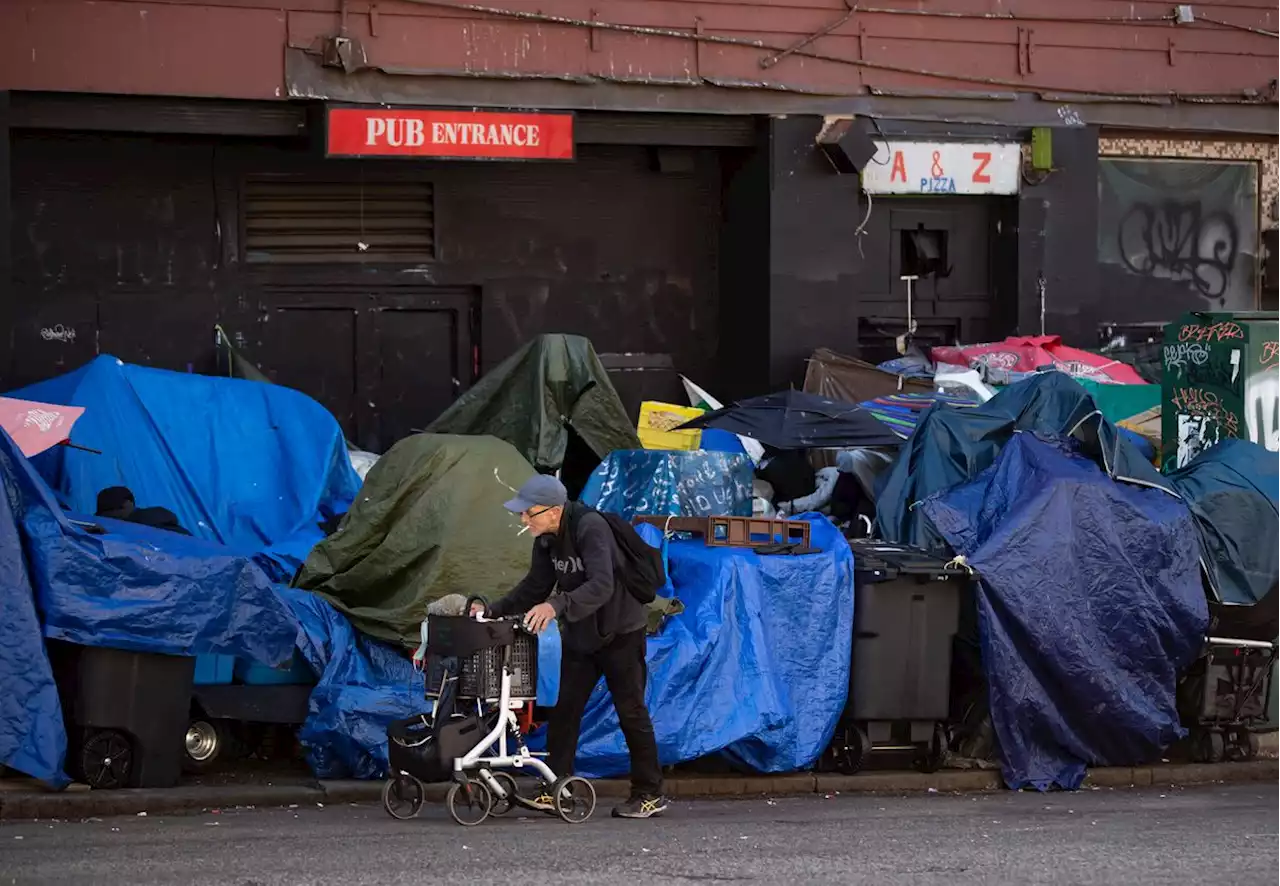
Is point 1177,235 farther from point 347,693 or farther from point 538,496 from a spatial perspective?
point 538,496

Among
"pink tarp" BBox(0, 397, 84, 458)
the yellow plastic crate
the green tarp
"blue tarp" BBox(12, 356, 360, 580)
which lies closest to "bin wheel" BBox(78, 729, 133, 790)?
"pink tarp" BBox(0, 397, 84, 458)

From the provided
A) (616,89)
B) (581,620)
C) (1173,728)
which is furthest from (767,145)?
(581,620)

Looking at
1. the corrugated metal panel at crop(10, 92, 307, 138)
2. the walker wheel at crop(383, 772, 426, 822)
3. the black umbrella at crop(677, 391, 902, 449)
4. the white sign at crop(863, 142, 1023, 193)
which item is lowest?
the walker wheel at crop(383, 772, 426, 822)

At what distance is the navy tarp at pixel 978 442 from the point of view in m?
12.8

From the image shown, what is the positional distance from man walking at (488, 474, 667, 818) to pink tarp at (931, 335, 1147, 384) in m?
7.60

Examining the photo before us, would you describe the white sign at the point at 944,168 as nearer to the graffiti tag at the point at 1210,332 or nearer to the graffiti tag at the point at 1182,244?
the graffiti tag at the point at 1182,244

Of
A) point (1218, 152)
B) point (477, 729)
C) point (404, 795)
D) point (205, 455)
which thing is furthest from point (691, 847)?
point (1218, 152)

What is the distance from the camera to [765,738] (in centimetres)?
1146

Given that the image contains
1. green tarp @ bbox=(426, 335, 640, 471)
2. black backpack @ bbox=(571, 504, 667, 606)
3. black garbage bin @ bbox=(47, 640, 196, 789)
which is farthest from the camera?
green tarp @ bbox=(426, 335, 640, 471)

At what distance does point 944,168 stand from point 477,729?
961cm

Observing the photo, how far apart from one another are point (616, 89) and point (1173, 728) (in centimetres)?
746

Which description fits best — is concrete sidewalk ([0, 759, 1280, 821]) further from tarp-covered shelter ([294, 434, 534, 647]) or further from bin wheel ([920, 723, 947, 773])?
tarp-covered shelter ([294, 434, 534, 647])

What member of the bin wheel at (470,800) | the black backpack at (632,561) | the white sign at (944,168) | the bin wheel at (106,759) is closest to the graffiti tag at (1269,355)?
the white sign at (944,168)

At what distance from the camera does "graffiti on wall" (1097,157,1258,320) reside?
62.2 feet
